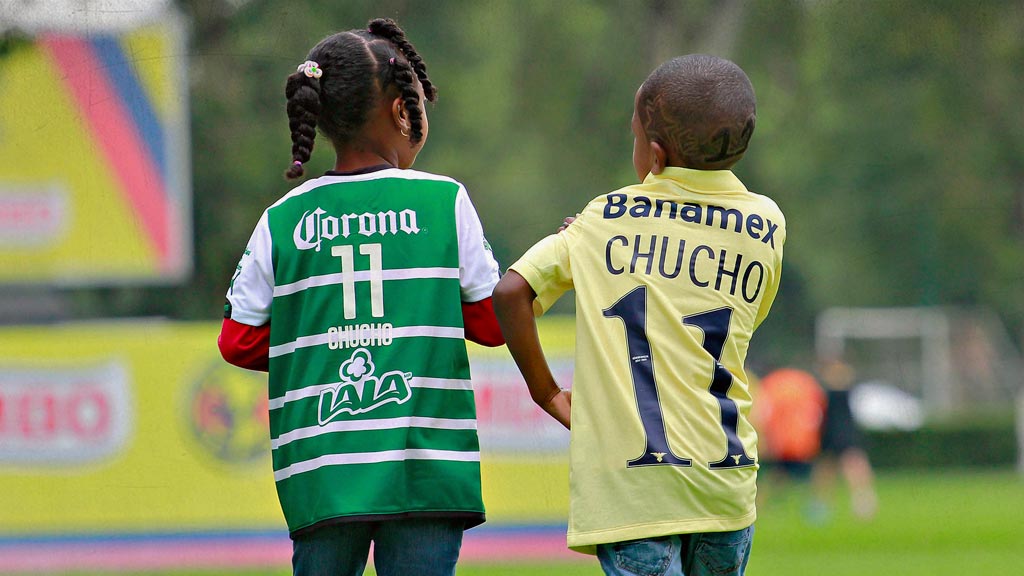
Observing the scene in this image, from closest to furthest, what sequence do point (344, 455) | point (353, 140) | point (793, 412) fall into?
point (344, 455), point (353, 140), point (793, 412)

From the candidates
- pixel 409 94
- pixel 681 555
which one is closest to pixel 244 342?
pixel 409 94

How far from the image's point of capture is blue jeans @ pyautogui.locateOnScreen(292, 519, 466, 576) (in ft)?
7.91

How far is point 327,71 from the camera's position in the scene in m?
2.54

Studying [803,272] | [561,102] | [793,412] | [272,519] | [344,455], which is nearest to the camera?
[344,455]

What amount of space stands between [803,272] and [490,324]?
23.0m

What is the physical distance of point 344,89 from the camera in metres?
2.54

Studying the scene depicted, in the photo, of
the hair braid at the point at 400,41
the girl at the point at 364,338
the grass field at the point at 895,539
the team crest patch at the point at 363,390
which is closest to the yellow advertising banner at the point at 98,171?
the grass field at the point at 895,539

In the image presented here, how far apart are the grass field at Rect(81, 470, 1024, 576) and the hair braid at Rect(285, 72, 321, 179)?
540 centimetres

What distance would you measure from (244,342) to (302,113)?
1.52 ft

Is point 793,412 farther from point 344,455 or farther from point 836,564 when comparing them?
point 344,455

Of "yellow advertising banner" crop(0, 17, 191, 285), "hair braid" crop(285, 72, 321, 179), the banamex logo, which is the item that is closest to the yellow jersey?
"hair braid" crop(285, 72, 321, 179)

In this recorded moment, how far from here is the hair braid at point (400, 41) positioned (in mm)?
2627

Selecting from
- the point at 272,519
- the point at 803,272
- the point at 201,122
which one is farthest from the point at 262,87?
the point at 803,272

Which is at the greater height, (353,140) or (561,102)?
(561,102)
